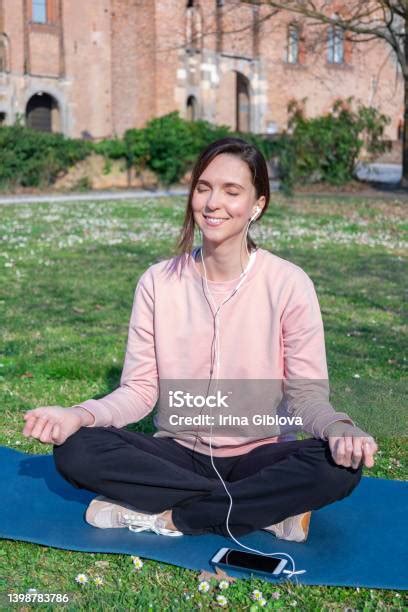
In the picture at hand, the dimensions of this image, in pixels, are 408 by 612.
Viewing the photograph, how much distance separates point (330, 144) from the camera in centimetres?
→ 2189

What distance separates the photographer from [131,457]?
10.9ft

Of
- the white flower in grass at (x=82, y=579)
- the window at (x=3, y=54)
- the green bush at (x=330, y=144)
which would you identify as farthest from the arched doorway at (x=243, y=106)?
the white flower in grass at (x=82, y=579)

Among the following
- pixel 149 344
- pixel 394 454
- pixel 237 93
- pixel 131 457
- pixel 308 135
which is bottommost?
pixel 394 454

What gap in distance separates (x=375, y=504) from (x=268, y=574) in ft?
2.79

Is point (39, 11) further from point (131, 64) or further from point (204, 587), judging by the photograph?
point (204, 587)

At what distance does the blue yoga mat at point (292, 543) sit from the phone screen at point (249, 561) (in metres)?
0.04

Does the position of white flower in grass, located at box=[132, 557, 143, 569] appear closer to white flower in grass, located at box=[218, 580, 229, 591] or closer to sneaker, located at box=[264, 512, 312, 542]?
white flower in grass, located at box=[218, 580, 229, 591]

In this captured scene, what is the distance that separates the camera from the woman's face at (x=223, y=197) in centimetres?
342

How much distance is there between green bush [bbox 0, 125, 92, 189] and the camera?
23.8 meters

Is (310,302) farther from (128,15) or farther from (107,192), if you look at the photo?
(128,15)

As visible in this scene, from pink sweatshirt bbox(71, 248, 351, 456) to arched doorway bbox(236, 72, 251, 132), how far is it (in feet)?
119

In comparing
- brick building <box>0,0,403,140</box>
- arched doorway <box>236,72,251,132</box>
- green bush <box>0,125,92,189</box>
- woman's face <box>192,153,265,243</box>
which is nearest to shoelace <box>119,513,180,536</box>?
woman's face <box>192,153,265,243</box>

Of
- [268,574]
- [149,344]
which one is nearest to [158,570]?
[268,574]

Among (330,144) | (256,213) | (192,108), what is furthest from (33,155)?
(256,213)
